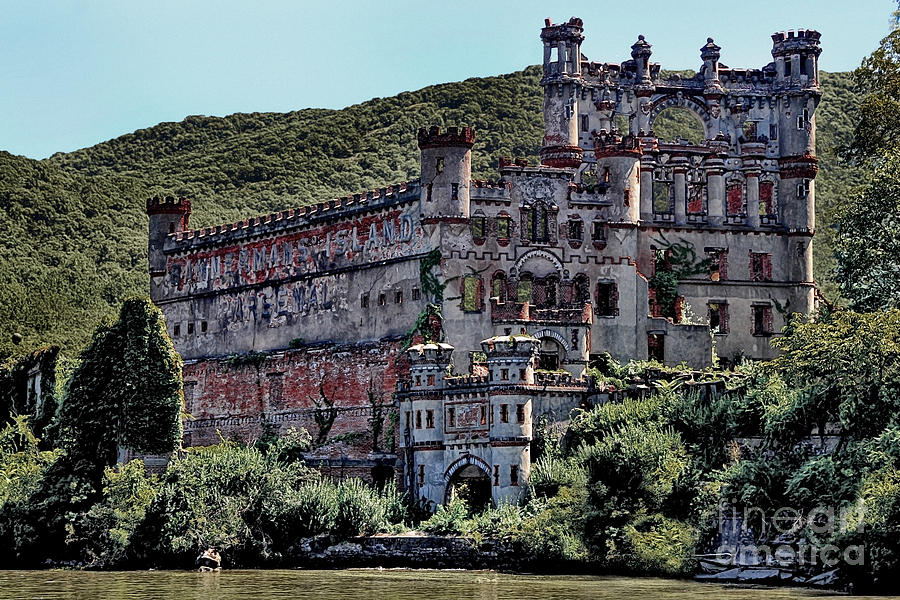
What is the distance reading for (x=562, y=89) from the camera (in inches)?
3068

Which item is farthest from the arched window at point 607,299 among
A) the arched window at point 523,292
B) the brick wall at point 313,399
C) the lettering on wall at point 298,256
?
the arched window at point 523,292

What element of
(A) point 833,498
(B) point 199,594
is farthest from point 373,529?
(A) point 833,498

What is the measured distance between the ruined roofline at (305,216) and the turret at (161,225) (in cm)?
54

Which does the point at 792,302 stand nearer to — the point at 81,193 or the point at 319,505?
the point at 319,505

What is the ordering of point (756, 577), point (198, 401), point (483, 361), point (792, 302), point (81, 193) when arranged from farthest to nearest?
point (81, 193) < point (198, 401) < point (792, 302) < point (483, 361) < point (756, 577)

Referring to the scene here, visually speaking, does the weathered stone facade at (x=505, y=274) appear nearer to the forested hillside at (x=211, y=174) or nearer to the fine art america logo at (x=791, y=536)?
the fine art america logo at (x=791, y=536)

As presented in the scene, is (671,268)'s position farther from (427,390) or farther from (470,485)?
(470,485)

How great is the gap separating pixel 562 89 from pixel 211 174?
65.4m

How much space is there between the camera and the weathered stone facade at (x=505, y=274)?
209 feet

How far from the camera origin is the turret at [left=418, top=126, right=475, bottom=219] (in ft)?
230

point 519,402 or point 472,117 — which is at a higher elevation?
point 472,117

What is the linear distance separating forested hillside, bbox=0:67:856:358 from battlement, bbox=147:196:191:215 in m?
10.5

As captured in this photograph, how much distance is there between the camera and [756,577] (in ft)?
171

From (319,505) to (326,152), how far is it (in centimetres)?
8277
